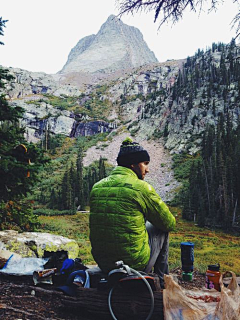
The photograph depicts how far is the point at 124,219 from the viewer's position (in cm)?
248

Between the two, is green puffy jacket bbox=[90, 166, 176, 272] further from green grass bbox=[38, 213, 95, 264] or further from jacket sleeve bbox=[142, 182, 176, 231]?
green grass bbox=[38, 213, 95, 264]

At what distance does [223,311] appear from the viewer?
1764mm

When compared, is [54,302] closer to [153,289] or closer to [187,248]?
[153,289]

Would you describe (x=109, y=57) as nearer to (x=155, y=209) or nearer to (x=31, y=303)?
(x=155, y=209)

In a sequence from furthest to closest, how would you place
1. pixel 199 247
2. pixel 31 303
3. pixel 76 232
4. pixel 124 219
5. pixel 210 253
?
pixel 76 232
pixel 199 247
pixel 210 253
pixel 31 303
pixel 124 219

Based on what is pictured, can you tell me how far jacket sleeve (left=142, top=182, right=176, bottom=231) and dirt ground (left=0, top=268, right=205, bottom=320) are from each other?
3.50 ft

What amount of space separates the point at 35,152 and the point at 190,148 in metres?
52.7

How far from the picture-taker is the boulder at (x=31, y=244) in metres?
5.73

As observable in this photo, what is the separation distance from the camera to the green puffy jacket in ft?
8.15

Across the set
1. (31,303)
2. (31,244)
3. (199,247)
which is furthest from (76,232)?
(31,303)

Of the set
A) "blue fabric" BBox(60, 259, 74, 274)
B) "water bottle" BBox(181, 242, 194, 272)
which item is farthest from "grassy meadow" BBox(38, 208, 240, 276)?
"blue fabric" BBox(60, 259, 74, 274)

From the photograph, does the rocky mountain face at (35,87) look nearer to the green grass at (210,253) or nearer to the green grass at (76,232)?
the green grass at (76,232)

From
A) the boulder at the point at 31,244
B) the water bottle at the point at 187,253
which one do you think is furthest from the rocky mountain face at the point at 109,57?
the water bottle at the point at 187,253

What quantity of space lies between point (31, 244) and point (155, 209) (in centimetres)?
467
